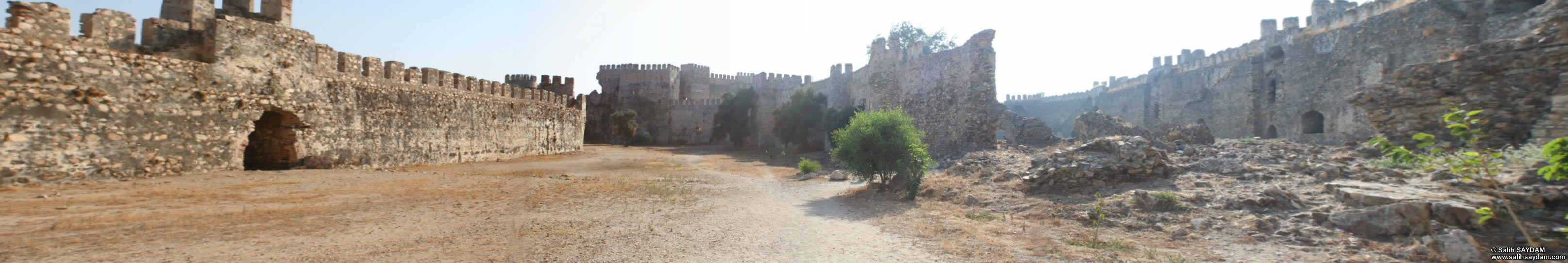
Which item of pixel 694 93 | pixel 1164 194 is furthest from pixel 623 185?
pixel 694 93

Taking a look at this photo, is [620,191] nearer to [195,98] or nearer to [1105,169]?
[195,98]

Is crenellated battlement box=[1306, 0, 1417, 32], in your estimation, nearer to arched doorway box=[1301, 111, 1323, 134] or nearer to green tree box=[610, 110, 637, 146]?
arched doorway box=[1301, 111, 1323, 134]

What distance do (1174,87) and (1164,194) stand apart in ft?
94.6

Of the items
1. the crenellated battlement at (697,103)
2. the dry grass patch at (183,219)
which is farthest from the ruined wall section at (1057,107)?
the dry grass patch at (183,219)

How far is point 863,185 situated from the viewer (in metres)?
13.6

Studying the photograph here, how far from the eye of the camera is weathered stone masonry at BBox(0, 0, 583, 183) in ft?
26.0

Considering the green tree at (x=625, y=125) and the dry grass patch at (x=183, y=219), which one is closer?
the dry grass patch at (x=183, y=219)

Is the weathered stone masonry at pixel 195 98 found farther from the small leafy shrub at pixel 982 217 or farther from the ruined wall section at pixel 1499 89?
the ruined wall section at pixel 1499 89

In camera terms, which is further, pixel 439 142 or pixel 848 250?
pixel 439 142

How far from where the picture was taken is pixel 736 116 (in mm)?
45531

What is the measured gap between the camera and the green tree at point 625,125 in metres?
41.2

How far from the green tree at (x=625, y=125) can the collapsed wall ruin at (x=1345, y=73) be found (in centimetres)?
3082

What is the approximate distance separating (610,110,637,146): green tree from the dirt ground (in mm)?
29446

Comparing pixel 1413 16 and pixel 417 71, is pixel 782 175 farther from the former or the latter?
pixel 1413 16
